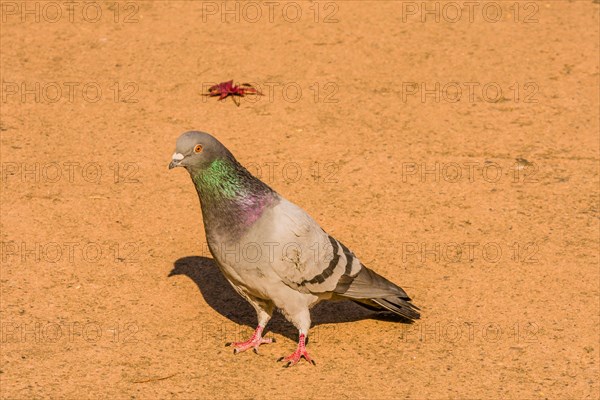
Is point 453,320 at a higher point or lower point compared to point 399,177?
lower

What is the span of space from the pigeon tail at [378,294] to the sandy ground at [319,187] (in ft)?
0.70

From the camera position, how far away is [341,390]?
23.4ft

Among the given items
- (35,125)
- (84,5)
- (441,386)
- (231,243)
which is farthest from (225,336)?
(84,5)

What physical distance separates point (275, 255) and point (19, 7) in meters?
8.19

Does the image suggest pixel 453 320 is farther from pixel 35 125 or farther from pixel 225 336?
pixel 35 125

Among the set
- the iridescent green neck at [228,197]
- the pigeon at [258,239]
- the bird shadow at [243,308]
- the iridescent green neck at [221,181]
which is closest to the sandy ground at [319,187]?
A: the bird shadow at [243,308]

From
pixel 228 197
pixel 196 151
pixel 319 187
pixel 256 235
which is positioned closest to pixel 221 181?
pixel 228 197

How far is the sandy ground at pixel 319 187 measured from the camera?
7441 millimetres

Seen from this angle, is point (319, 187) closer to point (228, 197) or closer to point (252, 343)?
point (252, 343)

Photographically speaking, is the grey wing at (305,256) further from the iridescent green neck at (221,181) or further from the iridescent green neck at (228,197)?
the iridescent green neck at (221,181)

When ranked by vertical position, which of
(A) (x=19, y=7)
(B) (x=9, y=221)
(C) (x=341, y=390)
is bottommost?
(C) (x=341, y=390)

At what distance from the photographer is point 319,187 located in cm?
981

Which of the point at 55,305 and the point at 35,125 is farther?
the point at 35,125

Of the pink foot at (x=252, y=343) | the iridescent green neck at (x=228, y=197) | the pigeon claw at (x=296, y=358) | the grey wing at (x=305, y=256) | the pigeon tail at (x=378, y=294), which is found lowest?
the pigeon claw at (x=296, y=358)
